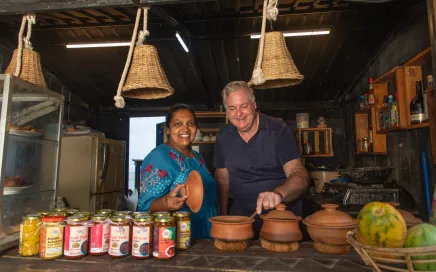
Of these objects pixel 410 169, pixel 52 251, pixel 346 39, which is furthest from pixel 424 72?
pixel 52 251

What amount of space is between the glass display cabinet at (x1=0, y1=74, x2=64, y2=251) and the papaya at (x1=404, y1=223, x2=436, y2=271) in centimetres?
187

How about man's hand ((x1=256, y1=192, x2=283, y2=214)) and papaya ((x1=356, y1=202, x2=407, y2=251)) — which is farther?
man's hand ((x1=256, y1=192, x2=283, y2=214))

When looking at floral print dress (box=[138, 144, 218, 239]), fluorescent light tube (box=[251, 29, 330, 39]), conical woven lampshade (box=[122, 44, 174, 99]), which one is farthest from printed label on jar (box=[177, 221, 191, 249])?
fluorescent light tube (box=[251, 29, 330, 39])

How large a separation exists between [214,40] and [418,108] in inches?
111

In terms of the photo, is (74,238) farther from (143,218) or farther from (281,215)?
(281,215)

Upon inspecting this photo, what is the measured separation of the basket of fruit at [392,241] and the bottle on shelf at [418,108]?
2.08m

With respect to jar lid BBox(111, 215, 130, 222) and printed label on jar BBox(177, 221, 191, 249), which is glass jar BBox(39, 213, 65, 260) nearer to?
jar lid BBox(111, 215, 130, 222)

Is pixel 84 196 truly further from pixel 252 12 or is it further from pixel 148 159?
pixel 252 12

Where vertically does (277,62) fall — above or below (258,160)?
above

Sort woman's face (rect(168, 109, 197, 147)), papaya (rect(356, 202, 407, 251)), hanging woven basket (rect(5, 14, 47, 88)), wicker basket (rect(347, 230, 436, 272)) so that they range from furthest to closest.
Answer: woman's face (rect(168, 109, 197, 147))
hanging woven basket (rect(5, 14, 47, 88))
papaya (rect(356, 202, 407, 251))
wicker basket (rect(347, 230, 436, 272))

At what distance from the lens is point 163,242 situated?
1.41m

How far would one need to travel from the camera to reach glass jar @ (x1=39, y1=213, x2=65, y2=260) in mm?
1410

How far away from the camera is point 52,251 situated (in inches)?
55.8

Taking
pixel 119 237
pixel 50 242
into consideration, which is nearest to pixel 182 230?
pixel 119 237
